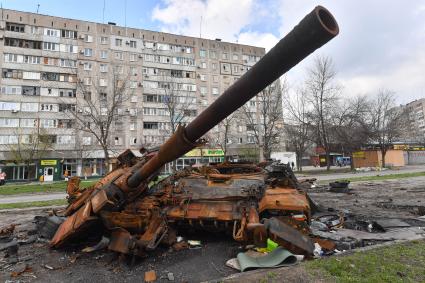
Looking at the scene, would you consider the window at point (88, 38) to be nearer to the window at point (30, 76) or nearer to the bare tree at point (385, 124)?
the window at point (30, 76)

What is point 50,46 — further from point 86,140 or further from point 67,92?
point 86,140

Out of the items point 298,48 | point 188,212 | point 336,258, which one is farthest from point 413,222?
point 298,48

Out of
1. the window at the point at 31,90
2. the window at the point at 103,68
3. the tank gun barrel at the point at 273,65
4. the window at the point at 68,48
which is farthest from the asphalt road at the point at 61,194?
the window at the point at 68,48

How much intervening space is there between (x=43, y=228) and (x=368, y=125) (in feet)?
136

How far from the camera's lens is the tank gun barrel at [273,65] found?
7.71ft

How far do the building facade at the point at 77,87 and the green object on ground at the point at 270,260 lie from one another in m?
33.7

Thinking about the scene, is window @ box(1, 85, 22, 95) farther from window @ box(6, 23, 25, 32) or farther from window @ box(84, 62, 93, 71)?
window @ box(84, 62, 93, 71)

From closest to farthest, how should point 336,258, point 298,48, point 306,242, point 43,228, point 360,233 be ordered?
point 298,48 → point 306,242 → point 336,258 → point 360,233 → point 43,228

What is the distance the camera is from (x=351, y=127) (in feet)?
126

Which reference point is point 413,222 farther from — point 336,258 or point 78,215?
point 78,215

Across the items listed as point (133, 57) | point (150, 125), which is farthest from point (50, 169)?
point (133, 57)

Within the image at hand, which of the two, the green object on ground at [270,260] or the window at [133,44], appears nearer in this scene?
the green object on ground at [270,260]

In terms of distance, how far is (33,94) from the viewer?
138 ft

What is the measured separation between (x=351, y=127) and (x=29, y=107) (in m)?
40.9
